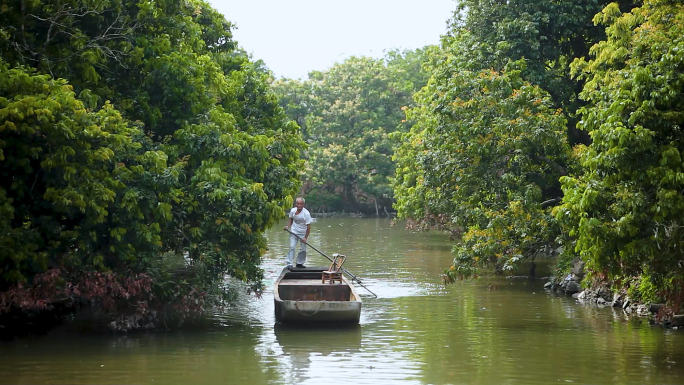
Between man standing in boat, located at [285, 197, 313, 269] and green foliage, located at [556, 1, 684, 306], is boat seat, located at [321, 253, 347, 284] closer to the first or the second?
man standing in boat, located at [285, 197, 313, 269]

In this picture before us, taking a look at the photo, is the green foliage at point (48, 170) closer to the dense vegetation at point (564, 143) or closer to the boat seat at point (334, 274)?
the boat seat at point (334, 274)

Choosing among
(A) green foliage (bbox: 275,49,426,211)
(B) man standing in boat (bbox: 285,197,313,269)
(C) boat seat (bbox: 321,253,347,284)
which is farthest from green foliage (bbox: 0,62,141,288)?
(A) green foliage (bbox: 275,49,426,211)

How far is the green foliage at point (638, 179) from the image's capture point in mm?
12648

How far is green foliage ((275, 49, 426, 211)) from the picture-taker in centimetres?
5588

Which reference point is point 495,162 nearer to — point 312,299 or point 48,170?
point 312,299

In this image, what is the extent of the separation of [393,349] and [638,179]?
15.1 ft

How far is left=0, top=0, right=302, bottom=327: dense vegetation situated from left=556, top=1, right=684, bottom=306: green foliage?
5283mm

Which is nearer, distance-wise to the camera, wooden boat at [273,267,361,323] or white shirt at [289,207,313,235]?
wooden boat at [273,267,361,323]

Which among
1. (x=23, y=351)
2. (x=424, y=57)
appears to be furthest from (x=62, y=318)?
(x=424, y=57)

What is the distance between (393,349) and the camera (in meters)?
13.0

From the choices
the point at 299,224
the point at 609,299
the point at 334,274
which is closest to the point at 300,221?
the point at 299,224

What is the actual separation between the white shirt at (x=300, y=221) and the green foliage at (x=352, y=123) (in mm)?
35708

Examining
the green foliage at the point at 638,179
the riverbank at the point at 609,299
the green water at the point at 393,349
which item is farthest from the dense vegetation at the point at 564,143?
the green water at the point at 393,349

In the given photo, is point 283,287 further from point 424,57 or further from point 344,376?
point 424,57
